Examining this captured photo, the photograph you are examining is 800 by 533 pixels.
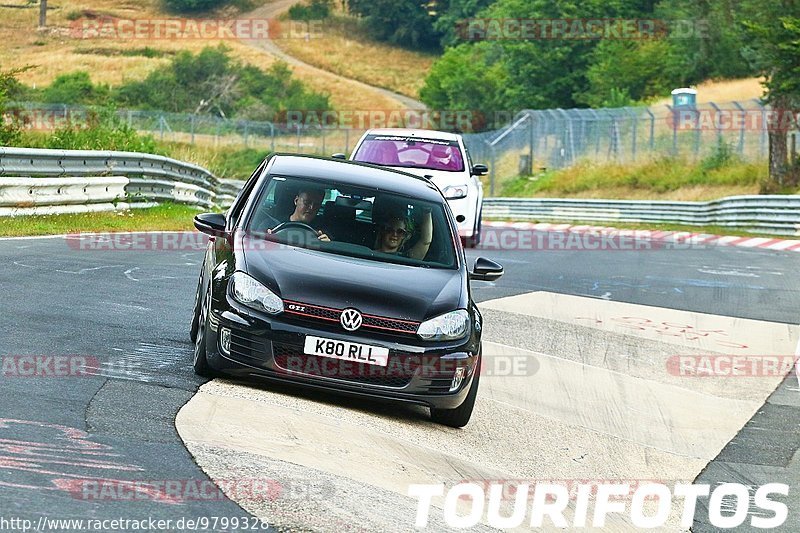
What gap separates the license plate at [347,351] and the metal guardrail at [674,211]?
2530 centimetres

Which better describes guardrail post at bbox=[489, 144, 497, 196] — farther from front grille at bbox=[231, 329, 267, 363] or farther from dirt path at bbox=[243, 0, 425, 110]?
dirt path at bbox=[243, 0, 425, 110]

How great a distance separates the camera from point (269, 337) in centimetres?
764

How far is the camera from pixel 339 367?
→ 7.64 m

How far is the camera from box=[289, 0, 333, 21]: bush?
148 metres

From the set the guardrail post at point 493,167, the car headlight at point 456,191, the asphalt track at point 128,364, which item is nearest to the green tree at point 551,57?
the guardrail post at point 493,167

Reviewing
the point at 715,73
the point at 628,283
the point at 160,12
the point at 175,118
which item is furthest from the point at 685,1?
the point at 628,283

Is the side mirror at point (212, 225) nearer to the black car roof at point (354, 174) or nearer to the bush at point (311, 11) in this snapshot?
the black car roof at point (354, 174)

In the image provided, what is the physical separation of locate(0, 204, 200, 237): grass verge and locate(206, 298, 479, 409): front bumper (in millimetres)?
9872

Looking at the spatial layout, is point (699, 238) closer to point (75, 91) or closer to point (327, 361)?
point (327, 361)

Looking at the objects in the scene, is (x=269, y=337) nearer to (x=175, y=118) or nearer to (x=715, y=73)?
(x=175, y=118)

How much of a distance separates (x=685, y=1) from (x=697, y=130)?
49079 mm

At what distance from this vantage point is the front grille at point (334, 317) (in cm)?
765

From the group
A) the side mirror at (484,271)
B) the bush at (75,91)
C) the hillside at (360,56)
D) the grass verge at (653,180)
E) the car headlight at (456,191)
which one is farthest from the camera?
the hillside at (360,56)

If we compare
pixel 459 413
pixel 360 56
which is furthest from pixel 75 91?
pixel 459 413
